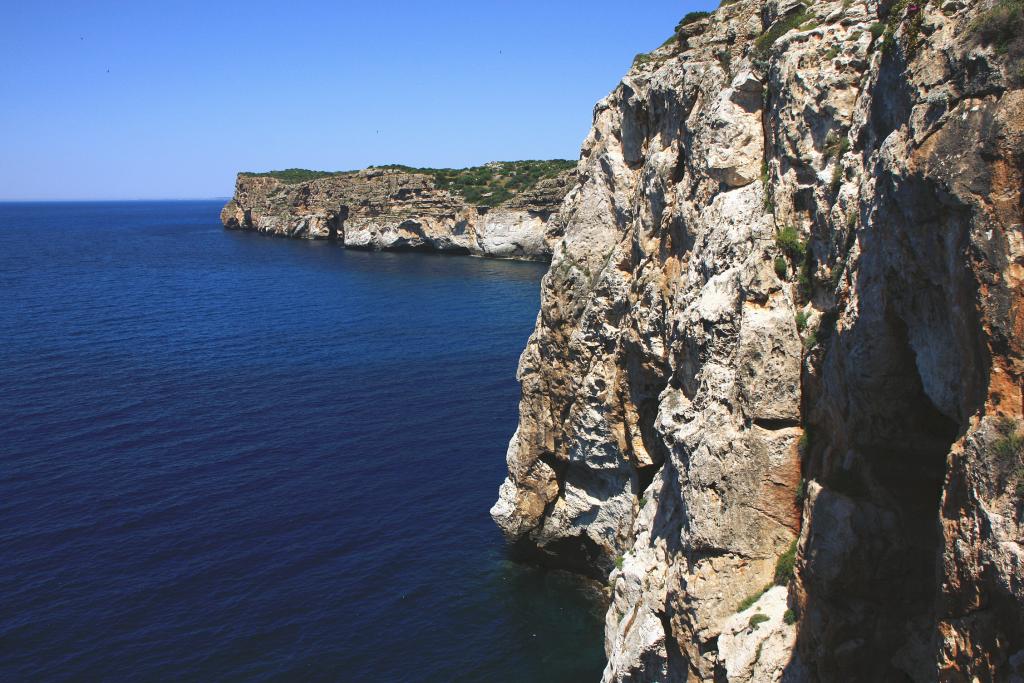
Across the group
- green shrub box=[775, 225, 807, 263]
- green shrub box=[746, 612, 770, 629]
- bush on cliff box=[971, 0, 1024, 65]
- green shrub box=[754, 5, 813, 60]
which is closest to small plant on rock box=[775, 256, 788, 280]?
green shrub box=[775, 225, 807, 263]

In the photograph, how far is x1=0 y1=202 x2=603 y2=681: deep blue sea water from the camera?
3253 cm

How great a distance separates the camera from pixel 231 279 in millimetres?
121125

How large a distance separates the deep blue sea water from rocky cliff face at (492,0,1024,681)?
1033cm

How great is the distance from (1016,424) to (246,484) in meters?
41.8

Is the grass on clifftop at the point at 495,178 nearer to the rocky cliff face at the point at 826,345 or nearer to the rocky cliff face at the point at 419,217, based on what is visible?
the rocky cliff face at the point at 419,217

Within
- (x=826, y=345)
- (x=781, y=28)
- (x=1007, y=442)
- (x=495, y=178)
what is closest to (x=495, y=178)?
(x=495, y=178)

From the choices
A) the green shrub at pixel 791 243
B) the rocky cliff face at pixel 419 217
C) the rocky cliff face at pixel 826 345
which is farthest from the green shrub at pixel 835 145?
the rocky cliff face at pixel 419 217

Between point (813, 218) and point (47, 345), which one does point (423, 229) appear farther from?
point (813, 218)

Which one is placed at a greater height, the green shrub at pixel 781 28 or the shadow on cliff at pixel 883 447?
the green shrub at pixel 781 28

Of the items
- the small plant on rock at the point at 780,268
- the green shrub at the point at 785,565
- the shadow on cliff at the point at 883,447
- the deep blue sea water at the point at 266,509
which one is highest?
the small plant on rock at the point at 780,268

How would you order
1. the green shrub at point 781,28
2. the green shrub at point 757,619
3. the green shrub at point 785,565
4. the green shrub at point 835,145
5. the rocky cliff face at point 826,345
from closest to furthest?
the rocky cliff face at point 826,345 < the green shrub at point 757,619 < the green shrub at point 835,145 < the green shrub at point 785,565 < the green shrub at point 781,28

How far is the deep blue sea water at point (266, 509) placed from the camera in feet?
107

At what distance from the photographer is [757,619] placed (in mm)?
19844

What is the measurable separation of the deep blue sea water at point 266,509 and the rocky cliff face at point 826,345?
407 inches
